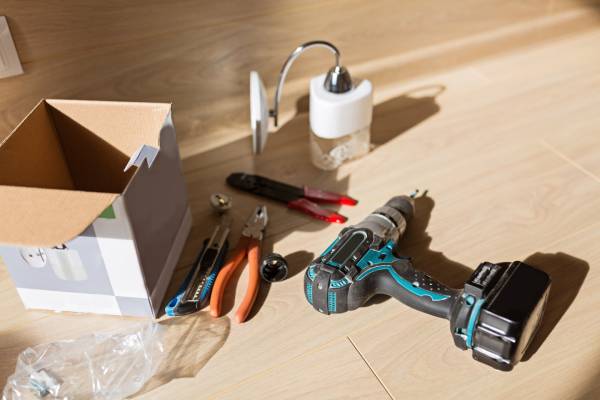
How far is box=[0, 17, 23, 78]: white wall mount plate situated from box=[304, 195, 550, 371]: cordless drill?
44cm

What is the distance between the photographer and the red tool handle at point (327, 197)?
2.76ft

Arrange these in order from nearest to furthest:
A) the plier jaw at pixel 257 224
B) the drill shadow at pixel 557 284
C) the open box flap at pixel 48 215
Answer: the open box flap at pixel 48 215
the drill shadow at pixel 557 284
the plier jaw at pixel 257 224

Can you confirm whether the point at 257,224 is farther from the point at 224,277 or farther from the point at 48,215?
the point at 48,215

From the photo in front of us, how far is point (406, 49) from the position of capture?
3.51 ft

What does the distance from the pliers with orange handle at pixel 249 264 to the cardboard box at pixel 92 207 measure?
6cm

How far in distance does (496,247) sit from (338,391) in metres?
0.28

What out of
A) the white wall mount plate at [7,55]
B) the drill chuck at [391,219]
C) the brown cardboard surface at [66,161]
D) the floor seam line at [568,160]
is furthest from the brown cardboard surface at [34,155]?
the floor seam line at [568,160]

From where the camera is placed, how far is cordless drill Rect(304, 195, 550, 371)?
60cm

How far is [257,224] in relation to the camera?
79 cm

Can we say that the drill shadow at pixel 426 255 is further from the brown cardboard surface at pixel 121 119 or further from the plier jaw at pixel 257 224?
the brown cardboard surface at pixel 121 119

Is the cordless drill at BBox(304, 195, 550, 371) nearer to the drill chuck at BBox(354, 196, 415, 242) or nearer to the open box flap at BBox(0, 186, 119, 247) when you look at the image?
the drill chuck at BBox(354, 196, 415, 242)

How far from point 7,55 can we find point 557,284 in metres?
0.70

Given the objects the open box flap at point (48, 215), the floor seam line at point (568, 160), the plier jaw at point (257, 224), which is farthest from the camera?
the floor seam line at point (568, 160)

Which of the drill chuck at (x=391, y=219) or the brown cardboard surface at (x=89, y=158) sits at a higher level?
the brown cardboard surface at (x=89, y=158)
